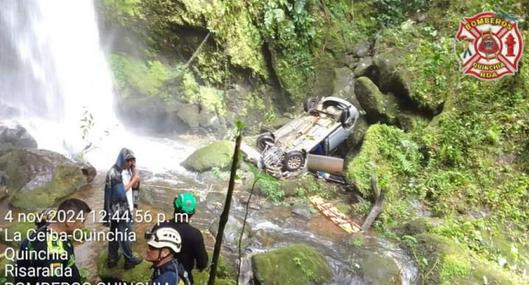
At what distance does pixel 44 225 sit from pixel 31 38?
10.8 metres

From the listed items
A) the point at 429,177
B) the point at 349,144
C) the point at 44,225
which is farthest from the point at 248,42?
the point at 44,225

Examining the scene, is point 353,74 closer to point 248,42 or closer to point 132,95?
point 248,42

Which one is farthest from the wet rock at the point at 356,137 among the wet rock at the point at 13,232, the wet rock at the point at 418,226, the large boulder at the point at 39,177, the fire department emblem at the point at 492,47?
the wet rock at the point at 13,232

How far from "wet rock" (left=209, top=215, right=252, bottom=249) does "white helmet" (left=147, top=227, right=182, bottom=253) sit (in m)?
4.23

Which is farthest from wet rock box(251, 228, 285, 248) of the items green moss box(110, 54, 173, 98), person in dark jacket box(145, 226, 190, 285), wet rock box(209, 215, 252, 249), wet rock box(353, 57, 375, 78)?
wet rock box(353, 57, 375, 78)

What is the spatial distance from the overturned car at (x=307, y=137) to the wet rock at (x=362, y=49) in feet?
14.7

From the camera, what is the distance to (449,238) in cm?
831

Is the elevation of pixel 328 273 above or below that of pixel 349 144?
below

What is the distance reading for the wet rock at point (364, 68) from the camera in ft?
48.1

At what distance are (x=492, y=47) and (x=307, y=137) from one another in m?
5.91

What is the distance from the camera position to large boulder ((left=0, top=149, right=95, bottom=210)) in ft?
26.0

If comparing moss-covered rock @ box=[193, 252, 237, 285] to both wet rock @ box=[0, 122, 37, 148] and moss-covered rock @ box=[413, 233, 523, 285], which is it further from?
wet rock @ box=[0, 122, 37, 148]

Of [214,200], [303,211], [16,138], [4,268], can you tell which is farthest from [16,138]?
[303,211]

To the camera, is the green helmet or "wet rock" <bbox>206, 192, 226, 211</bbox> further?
"wet rock" <bbox>206, 192, 226, 211</bbox>
